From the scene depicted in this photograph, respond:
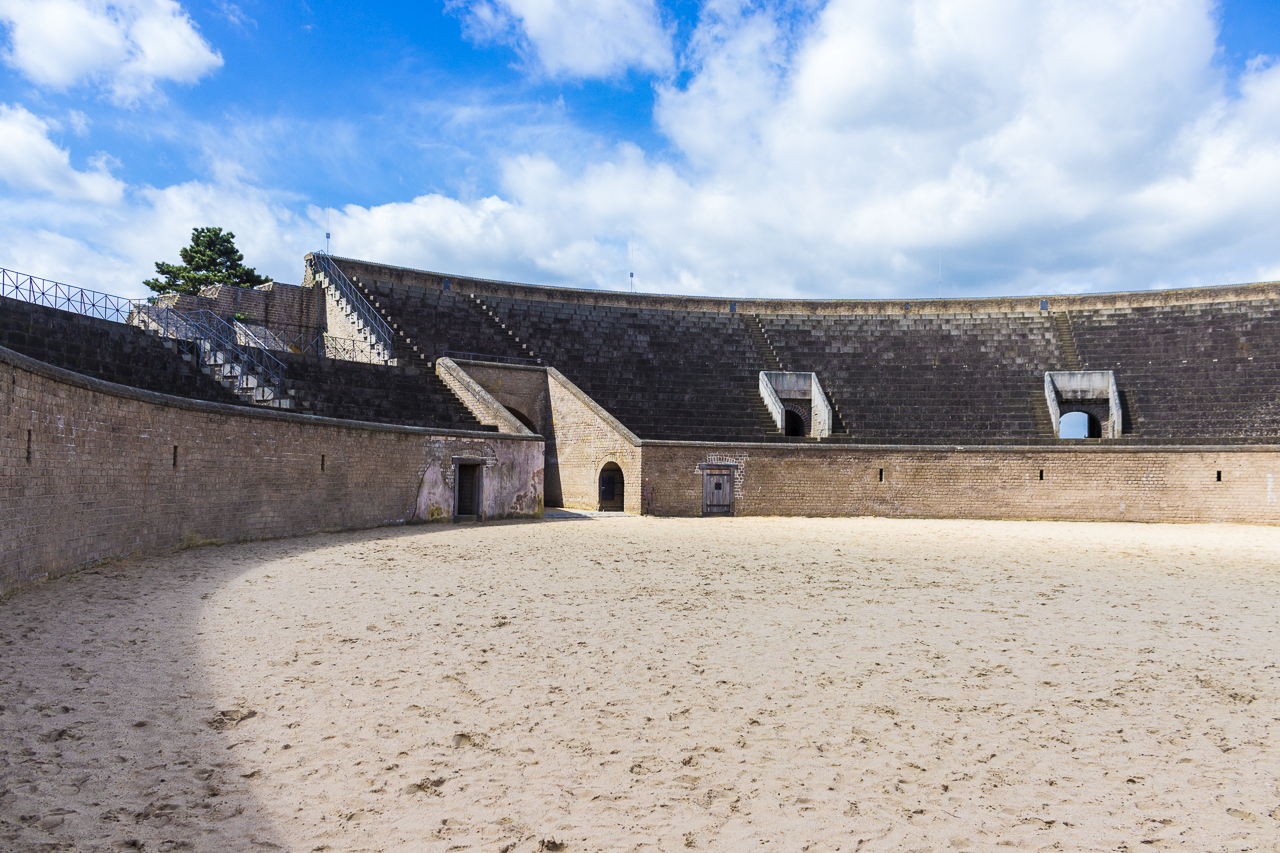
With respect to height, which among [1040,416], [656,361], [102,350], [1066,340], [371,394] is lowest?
[1040,416]

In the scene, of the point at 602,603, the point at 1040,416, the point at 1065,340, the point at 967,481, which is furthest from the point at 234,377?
the point at 1065,340

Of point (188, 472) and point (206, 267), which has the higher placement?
point (206, 267)

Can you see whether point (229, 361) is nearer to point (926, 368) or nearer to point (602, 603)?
point (602, 603)

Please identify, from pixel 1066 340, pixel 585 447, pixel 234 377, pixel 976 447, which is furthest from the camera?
pixel 1066 340

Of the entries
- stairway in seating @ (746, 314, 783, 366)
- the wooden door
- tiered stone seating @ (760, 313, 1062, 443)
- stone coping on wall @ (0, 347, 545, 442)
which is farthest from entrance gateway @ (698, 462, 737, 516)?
stairway in seating @ (746, 314, 783, 366)

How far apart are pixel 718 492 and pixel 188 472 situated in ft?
43.3

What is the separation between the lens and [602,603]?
859cm

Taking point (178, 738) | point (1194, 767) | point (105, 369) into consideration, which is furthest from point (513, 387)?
point (1194, 767)

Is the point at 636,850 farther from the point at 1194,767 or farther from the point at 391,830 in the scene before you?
the point at 1194,767

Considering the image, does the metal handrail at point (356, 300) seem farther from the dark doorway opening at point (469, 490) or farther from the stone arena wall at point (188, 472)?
the stone arena wall at point (188, 472)

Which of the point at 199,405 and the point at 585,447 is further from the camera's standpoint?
the point at 585,447

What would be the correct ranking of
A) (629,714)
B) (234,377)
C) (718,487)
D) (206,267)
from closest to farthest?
1. (629,714)
2. (234,377)
3. (718,487)
4. (206,267)

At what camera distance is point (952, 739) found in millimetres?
4777

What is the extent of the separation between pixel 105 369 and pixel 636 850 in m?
13.8
